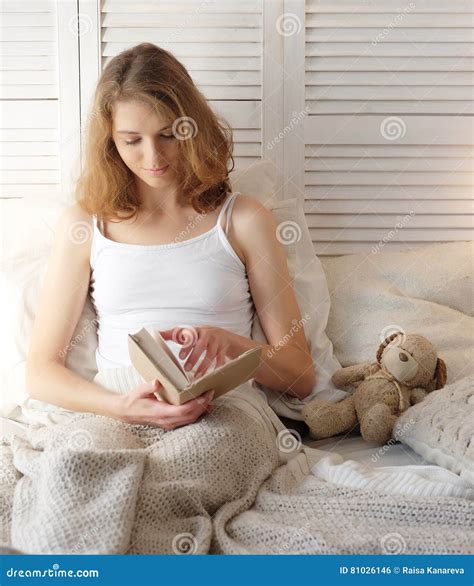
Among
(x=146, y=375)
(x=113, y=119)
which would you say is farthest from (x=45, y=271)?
(x=146, y=375)

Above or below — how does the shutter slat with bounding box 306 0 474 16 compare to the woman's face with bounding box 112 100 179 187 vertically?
above

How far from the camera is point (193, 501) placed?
4.14ft

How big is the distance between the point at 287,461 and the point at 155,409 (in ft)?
0.82

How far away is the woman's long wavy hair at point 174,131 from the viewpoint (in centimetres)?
160

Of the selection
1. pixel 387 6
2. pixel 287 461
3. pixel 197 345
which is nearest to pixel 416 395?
pixel 287 461

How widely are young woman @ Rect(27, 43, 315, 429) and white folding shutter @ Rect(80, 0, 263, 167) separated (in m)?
0.33

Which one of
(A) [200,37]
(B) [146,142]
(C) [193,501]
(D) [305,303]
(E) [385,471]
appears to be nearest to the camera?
(C) [193,501]

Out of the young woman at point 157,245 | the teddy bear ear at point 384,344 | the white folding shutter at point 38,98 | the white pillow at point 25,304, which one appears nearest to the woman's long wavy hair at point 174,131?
the young woman at point 157,245

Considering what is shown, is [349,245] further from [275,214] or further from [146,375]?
[146,375]

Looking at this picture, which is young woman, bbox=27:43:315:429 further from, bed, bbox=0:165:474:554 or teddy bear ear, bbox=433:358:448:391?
teddy bear ear, bbox=433:358:448:391

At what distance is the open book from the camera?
51.2 inches

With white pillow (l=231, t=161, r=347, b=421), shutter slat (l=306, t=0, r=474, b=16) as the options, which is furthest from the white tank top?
shutter slat (l=306, t=0, r=474, b=16)

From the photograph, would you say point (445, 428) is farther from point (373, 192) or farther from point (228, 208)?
point (373, 192)

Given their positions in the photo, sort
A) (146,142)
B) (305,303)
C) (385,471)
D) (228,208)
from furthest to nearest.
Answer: (305,303) → (228,208) → (146,142) → (385,471)
